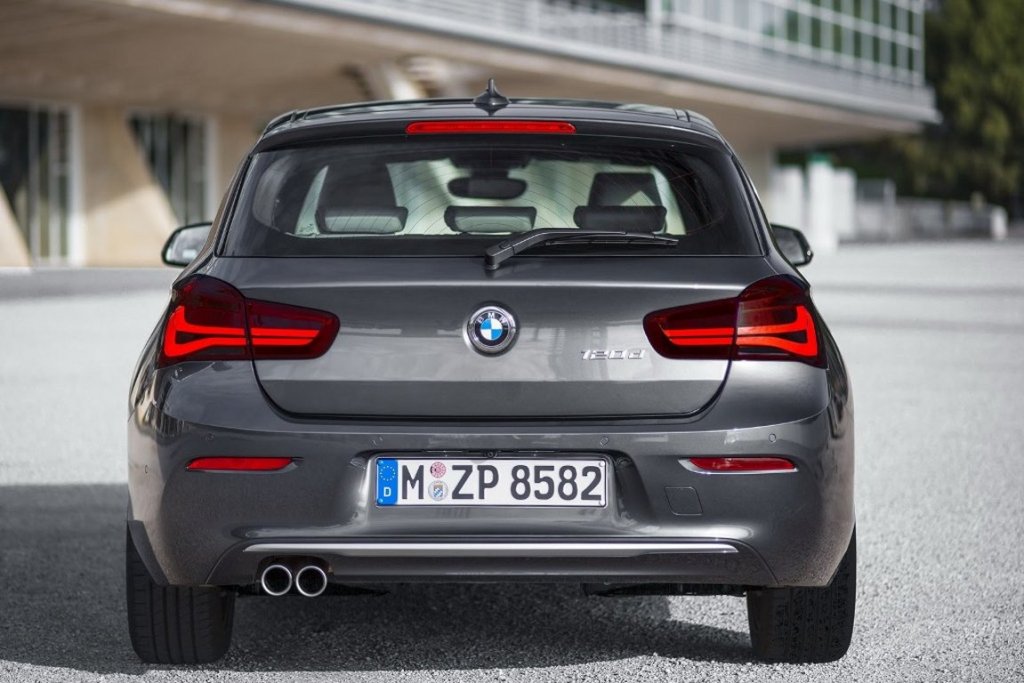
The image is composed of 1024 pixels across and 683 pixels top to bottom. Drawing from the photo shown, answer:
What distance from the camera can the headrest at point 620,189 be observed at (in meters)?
4.56

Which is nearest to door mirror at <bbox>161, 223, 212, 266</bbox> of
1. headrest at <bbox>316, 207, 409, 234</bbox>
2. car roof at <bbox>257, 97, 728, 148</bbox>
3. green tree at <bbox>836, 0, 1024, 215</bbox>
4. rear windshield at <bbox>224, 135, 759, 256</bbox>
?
rear windshield at <bbox>224, 135, 759, 256</bbox>

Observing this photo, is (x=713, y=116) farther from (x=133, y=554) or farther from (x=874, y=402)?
(x=133, y=554)

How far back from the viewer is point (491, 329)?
3.64 metres

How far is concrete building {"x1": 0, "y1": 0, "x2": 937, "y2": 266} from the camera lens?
3134 centimetres

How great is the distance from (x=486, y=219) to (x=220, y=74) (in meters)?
32.9

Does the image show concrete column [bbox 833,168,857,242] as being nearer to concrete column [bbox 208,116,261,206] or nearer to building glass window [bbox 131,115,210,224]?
concrete column [bbox 208,116,261,206]

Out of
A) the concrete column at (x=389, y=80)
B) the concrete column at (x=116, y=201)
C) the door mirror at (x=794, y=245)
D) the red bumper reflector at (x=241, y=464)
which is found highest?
the concrete column at (x=389, y=80)

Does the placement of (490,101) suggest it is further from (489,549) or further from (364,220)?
(489,549)

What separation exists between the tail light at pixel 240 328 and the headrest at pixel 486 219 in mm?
849

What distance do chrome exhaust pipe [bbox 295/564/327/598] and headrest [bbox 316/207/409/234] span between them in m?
0.92

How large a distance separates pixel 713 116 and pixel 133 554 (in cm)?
5052

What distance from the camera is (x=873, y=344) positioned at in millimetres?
15516

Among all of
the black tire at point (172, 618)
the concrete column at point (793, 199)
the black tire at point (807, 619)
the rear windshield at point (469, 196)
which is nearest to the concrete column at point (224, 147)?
the concrete column at point (793, 199)

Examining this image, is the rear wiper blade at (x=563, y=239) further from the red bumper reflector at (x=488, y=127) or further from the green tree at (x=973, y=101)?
the green tree at (x=973, y=101)
